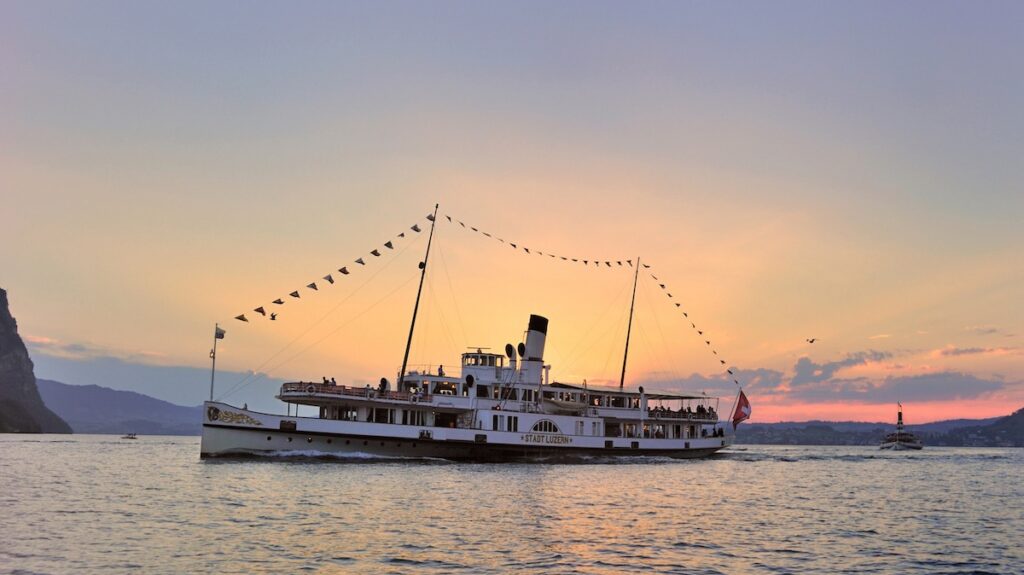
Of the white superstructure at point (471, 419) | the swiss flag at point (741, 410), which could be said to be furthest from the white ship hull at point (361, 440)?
the swiss flag at point (741, 410)

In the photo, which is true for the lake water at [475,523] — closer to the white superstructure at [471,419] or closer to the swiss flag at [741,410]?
the white superstructure at [471,419]

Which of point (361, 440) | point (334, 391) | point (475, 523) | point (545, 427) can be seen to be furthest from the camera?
point (545, 427)

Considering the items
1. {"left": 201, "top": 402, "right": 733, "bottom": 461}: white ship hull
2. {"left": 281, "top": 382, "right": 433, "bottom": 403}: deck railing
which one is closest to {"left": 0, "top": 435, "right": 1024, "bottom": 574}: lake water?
{"left": 201, "top": 402, "right": 733, "bottom": 461}: white ship hull

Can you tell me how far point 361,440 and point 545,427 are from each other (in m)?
15.4

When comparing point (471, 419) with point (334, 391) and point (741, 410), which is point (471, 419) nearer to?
point (334, 391)

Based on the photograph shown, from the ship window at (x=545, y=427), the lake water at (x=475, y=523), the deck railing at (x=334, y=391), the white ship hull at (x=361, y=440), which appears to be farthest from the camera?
the ship window at (x=545, y=427)

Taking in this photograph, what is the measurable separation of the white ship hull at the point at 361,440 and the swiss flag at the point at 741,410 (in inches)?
680

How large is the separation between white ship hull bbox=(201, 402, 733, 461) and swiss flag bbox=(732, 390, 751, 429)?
1728cm

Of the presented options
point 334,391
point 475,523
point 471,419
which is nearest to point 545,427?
point 471,419

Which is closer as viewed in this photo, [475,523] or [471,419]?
[475,523]

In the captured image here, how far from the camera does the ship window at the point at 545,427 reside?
6431 cm

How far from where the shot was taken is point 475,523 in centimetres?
2959

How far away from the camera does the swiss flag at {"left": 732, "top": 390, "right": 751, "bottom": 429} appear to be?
7750 cm

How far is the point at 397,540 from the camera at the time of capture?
25406mm
